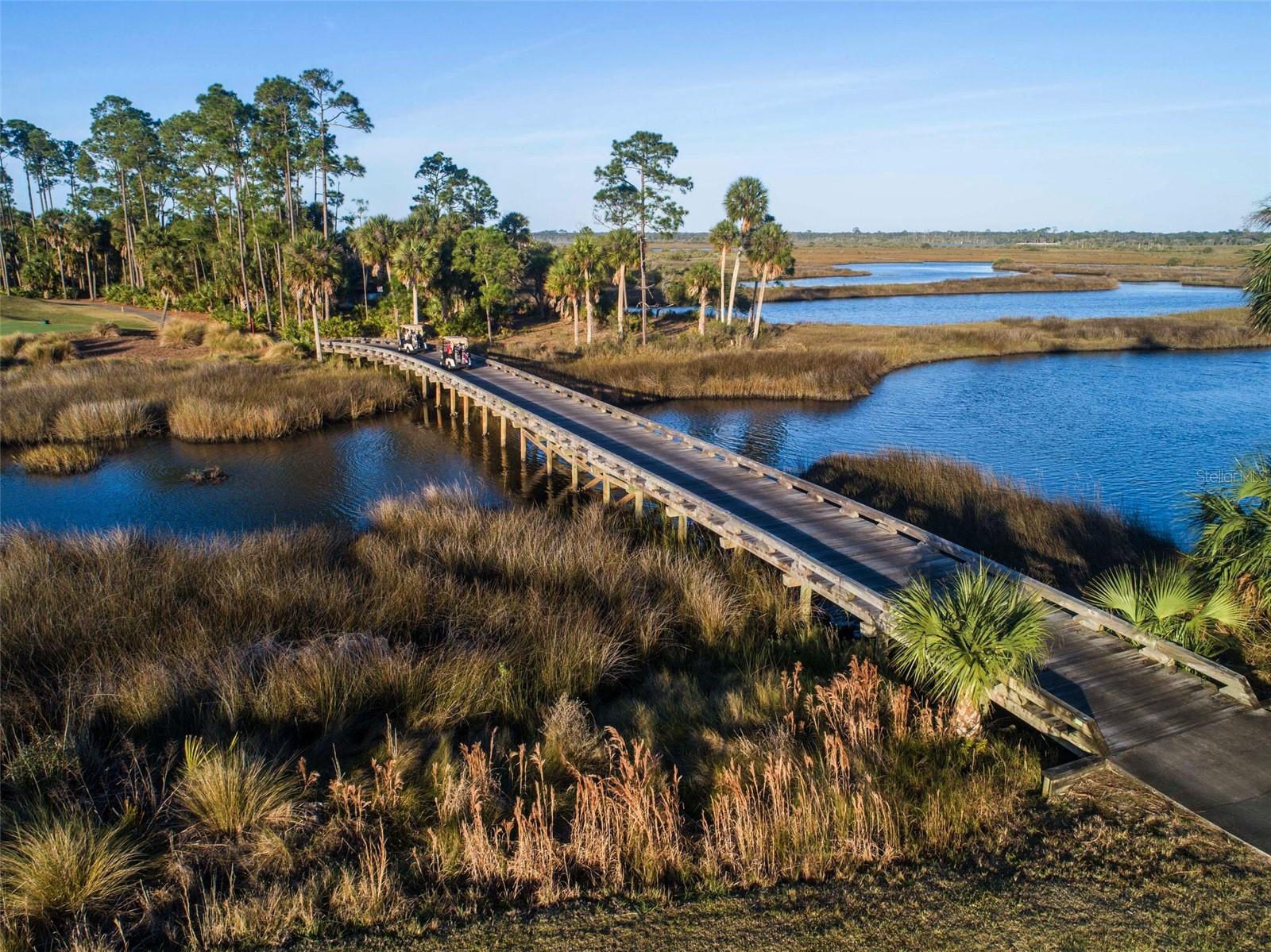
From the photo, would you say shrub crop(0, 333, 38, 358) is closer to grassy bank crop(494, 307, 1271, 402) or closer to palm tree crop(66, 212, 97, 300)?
grassy bank crop(494, 307, 1271, 402)

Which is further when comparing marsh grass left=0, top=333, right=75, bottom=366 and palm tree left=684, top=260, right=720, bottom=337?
palm tree left=684, top=260, right=720, bottom=337

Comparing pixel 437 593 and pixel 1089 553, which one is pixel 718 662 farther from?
pixel 1089 553

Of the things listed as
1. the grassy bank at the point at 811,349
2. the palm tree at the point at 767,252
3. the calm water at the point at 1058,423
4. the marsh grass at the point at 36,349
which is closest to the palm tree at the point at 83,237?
the marsh grass at the point at 36,349

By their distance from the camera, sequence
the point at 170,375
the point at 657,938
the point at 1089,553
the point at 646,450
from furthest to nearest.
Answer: the point at 170,375 < the point at 646,450 < the point at 1089,553 < the point at 657,938

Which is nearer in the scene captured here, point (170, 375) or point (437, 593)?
point (437, 593)

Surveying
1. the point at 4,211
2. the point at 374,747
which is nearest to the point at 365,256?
the point at 374,747

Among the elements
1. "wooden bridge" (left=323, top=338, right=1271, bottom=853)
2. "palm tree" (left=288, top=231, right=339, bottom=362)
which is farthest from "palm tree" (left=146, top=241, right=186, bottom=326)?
"wooden bridge" (left=323, top=338, right=1271, bottom=853)

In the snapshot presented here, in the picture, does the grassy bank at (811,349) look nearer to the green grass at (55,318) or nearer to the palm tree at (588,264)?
the palm tree at (588,264)
